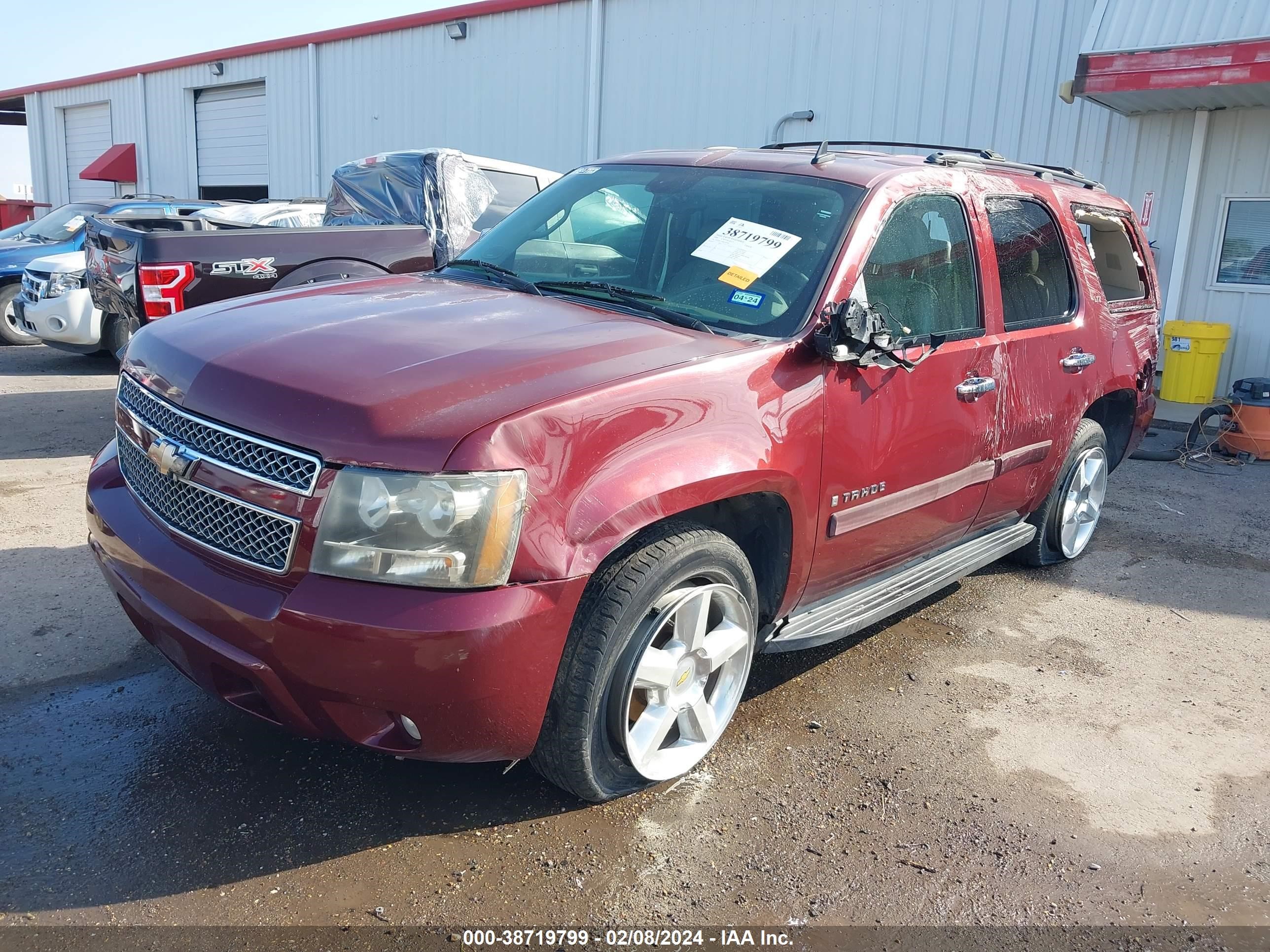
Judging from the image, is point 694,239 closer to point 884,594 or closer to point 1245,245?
point 884,594

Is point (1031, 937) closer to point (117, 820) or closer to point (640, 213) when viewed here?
point (117, 820)

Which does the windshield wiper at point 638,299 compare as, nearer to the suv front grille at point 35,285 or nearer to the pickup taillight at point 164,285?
the pickup taillight at point 164,285

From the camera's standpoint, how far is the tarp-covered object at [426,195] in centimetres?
787

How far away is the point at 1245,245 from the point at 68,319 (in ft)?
37.5

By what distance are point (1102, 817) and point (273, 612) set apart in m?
2.48

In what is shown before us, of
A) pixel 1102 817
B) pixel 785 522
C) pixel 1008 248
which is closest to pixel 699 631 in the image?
pixel 785 522

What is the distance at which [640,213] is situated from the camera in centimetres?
375

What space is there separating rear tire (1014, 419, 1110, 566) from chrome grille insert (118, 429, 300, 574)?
3719 millimetres

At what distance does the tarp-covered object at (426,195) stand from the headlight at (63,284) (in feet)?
8.83

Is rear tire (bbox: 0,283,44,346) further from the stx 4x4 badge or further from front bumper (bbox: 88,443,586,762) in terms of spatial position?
front bumper (bbox: 88,443,586,762)

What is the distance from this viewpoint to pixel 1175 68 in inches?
352

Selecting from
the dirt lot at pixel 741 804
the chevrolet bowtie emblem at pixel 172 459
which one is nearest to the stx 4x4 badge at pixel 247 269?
the dirt lot at pixel 741 804

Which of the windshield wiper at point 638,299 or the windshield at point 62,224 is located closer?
the windshield wiper at point 638,299

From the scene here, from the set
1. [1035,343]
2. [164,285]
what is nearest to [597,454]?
[1035,343]
